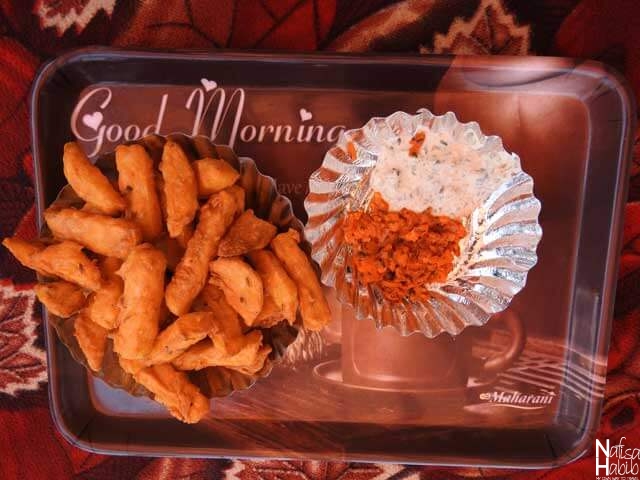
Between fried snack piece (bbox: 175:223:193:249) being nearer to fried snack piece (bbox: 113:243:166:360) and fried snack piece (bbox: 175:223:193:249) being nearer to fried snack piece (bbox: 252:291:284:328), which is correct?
fried snack piece (bbox: 113:243:166:360)

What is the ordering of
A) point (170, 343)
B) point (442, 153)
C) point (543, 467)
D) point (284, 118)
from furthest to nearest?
point (543, 467) < point (284, 118) < point (442, 153) < point (170, 343)

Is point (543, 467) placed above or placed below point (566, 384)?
below

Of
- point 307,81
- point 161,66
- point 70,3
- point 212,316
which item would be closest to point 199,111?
point 161,66

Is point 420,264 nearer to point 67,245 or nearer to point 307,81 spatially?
point 307,81

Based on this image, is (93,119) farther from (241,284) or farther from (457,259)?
(457,259)

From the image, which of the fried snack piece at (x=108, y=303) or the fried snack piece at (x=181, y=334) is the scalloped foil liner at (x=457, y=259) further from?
the fried snack piece at (x=108, y=303)

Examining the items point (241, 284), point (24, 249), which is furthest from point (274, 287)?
point (24, 249)

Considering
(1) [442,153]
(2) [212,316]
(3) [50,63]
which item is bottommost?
(2) [212,316]
